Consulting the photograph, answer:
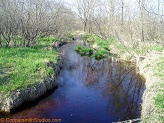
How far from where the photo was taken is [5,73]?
12.4 meters

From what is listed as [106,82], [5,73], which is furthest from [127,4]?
[5,73]

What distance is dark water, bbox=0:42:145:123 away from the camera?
10492 millimetres

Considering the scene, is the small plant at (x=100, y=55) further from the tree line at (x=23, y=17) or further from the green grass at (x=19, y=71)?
the green grass at (x=19, y=71)

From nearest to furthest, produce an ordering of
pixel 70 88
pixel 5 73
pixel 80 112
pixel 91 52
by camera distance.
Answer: pixel 80 112 → pixel 5 73 → pixel 70 88 → pixel 91 52

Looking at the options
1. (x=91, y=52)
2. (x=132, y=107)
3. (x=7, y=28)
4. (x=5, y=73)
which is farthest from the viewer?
(x=91, y=52)

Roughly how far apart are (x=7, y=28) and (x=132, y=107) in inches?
566

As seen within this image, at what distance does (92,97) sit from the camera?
499 inches

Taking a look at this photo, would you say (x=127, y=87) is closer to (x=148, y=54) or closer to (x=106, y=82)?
(x=106, y=82)

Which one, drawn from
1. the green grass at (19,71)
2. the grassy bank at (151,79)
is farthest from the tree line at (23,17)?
the grassy bank at (151,79)

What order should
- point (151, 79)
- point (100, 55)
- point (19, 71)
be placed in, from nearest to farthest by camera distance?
point (19, 71)
point (151, 79)
point (100, 55)

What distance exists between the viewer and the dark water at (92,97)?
10492mm

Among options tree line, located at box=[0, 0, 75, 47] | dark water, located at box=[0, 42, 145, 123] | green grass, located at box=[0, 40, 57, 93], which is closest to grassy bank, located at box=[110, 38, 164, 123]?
dark water, located at box=[0, 42, 145, 123]

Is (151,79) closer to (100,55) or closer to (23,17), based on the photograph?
(100,55)

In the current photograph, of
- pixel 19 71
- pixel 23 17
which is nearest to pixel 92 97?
pixel 19 71
